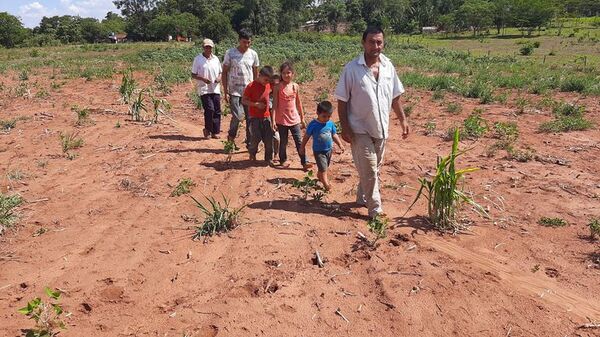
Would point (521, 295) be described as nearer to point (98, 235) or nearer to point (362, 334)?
point (362, 334)

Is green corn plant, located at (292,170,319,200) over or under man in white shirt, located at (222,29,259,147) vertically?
under

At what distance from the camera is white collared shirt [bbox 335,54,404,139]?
12.8 ft

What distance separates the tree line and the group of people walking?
1672 inches

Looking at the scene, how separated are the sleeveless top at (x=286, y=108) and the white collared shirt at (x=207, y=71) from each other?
1.69m

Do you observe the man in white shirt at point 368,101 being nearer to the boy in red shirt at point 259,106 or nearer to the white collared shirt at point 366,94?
the white collared shirt at point 366,94

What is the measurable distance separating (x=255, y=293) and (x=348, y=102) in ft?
5.90

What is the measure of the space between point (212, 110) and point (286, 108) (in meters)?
1.93

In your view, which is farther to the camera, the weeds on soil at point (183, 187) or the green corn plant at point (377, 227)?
the weeds on soil at point (183, 187)

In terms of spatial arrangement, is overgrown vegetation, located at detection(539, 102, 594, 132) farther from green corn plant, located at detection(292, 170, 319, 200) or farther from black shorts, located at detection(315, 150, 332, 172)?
green corn plant, located at detection(292, 170, 319, 200)

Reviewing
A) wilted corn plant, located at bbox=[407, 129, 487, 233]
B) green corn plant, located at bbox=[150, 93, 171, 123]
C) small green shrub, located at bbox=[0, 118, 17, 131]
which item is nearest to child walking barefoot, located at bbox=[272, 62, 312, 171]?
wilted corn plant, located at bbox=[407, 129, 487, 233]

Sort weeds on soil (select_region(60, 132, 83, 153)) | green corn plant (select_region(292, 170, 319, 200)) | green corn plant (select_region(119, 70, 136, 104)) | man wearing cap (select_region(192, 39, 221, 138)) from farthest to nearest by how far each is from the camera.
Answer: green corn plant (select_region(119, 70, 136, 104))
man wearing cap (select_region(192, 39, 221, 138))
weeds on soil (select_region(60, 132, 83, 153))
green corn plant (select_region(292, 170, 319, 200))

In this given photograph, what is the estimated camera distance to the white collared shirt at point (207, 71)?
22.2 ft

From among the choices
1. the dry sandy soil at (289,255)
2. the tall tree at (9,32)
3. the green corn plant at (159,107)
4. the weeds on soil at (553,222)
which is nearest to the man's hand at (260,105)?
the dry sandy soil at (289,255)

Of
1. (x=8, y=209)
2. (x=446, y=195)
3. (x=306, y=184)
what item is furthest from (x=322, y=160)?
(x=8, y=209)
